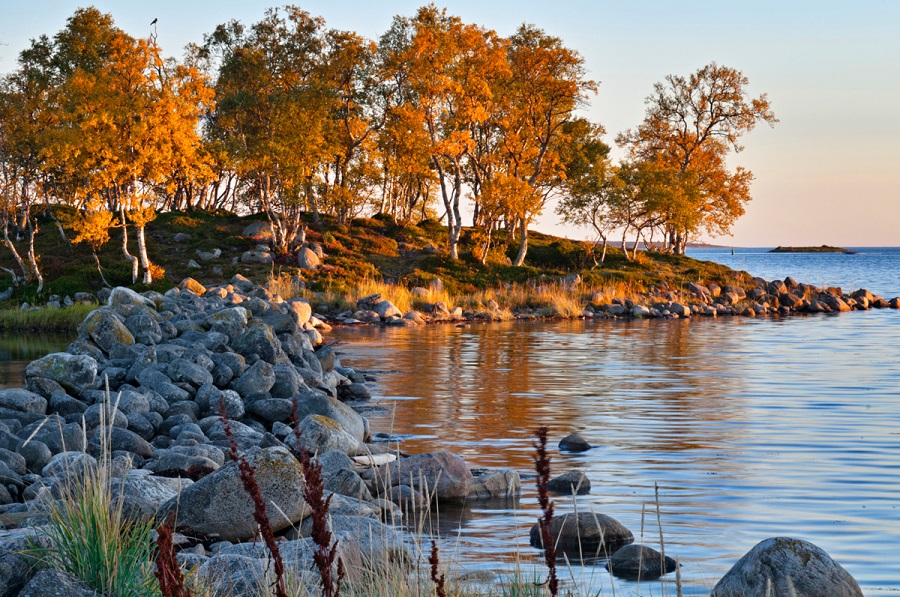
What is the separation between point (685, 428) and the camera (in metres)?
14.3

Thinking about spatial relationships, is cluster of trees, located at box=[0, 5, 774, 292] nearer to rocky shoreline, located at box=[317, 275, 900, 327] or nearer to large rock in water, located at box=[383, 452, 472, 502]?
rocky shoreline, located at box=[317, 275, 900, 327]

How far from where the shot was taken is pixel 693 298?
47.3 metres

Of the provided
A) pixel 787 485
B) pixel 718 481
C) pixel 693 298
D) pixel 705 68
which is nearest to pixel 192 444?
pixel 718 481

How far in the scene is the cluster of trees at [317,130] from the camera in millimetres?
39000

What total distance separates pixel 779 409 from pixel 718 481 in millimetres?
5986

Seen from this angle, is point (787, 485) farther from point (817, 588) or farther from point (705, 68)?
point (705, 68)

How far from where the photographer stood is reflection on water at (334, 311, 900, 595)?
28.3ft

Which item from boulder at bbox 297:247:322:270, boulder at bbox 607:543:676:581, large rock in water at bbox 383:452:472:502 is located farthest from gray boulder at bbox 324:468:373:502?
boulder at bbox 297:247:322:270

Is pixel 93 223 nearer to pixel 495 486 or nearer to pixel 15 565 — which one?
pixel 495 486

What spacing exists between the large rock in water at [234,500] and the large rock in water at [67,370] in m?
6.96

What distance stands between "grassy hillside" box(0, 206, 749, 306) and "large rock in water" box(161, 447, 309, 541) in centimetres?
3195

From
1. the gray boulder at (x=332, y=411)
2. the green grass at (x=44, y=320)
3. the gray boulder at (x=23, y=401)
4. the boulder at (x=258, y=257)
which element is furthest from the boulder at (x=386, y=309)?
the gray boulder at (x=23, y=401)

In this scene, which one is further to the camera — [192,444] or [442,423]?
[442,423]

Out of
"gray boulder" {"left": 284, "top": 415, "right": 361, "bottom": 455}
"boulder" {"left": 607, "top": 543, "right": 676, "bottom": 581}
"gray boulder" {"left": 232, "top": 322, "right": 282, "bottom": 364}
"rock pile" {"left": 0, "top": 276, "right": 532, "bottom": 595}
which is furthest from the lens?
"gray boulder" {"left": 232, "top": 322, "right": 282, "bottom": 364}
